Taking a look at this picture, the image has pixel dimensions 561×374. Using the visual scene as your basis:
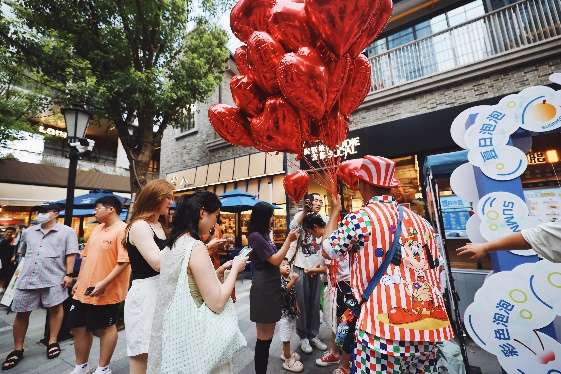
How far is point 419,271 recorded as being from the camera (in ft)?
5.60

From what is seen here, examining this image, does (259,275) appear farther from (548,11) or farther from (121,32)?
(548,11)

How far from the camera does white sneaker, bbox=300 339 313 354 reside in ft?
12.3

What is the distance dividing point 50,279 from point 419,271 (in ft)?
15.7

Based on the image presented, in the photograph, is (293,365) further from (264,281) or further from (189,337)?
(189,337)

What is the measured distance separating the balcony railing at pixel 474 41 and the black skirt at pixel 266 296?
24.2 ft

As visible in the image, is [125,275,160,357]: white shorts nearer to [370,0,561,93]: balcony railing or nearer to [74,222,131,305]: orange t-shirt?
[74,222,131,305]: orange t-shirt

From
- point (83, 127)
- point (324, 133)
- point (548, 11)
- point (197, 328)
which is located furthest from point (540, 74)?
point (83, 127)

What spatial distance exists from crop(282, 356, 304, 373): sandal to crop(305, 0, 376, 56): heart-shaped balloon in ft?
11.6

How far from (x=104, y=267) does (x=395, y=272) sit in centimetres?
310

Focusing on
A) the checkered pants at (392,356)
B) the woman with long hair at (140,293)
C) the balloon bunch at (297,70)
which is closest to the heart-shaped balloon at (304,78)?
the balloon bunch at (297,70)

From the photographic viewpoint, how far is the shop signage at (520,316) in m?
2.44

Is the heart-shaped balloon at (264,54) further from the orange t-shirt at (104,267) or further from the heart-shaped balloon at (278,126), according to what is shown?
the orange t-shirt at (104,267)

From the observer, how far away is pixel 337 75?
99.2 inches

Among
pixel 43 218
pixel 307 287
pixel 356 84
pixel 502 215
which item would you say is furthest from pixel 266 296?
pixel 43 218
